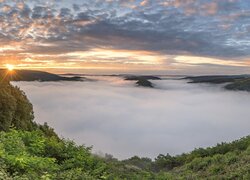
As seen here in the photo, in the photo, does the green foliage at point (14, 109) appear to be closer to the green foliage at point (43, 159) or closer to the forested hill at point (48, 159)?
the forested hill at point (48, 159)

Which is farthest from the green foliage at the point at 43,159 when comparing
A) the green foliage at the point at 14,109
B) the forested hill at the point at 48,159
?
the green foliage at the point at 14,109

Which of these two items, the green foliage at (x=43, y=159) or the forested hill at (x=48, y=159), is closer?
the green foliage at (x=43, y=159)

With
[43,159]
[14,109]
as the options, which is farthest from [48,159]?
[14,109]


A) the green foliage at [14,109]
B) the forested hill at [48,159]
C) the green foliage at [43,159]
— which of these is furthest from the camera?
the green foliage at [14,109]

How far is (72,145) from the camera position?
15.0 m

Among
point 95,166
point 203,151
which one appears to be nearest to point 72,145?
point 95,166

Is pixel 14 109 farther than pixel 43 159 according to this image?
Yes

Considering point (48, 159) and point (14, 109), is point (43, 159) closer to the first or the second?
point (48, 159)

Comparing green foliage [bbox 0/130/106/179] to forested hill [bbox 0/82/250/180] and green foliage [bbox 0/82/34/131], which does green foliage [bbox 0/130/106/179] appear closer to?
forested hill [bbox 0/82/250/180]

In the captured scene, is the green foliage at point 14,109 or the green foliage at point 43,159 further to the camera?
the green foliage at point 14,109

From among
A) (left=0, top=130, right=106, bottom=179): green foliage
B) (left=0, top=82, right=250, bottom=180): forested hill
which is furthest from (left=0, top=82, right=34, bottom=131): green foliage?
(left=0, top=130, right=106, bottom=179): green foliage

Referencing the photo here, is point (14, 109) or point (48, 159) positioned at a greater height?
point (14, 109)

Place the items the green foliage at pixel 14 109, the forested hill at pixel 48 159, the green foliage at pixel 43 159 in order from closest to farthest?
the green foliage at pixel 43 159
the forested hill at pixel 48 159
the green foliage at pixel 14 109

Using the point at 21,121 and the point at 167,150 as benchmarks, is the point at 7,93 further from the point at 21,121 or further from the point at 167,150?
the point at 167,150
